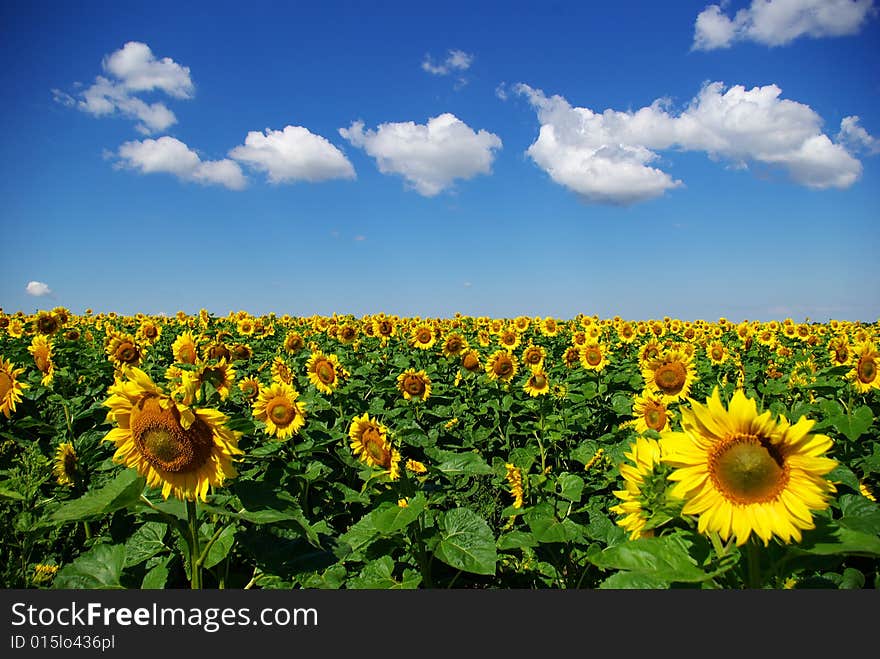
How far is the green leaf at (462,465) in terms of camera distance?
121 inches

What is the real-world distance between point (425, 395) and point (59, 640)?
517 cm

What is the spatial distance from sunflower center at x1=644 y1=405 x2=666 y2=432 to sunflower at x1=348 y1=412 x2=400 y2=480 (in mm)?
2991

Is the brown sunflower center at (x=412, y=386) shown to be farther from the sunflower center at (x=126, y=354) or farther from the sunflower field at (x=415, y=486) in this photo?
the sunflower center at (x=126, y=354)

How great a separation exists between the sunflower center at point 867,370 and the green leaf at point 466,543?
5292 mm

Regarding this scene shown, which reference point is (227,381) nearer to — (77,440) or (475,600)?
(77,440)

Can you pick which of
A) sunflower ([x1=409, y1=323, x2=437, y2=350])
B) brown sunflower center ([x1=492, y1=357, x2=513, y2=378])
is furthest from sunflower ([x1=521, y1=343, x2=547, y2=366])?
sunflower ([x1=409, y1=323, x2=437, y2=350])

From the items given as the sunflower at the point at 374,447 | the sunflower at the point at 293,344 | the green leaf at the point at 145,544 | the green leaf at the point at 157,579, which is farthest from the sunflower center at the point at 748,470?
the sunflower at the point at 293,344

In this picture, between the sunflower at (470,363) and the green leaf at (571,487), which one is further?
the sunflower at (470,363)

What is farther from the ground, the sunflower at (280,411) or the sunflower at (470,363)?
the sunflower at (470,363)

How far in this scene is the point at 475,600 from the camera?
2.10 meters

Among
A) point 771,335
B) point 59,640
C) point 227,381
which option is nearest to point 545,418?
point 227,381

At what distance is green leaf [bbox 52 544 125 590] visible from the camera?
2.62m

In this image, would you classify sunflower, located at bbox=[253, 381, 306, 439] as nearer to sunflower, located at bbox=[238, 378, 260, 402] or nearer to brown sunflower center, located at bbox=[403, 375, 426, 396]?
sunflower, located at bbox=[238, 378, 260, 402]

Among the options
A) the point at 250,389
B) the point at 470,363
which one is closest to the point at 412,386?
the point at 470,363
